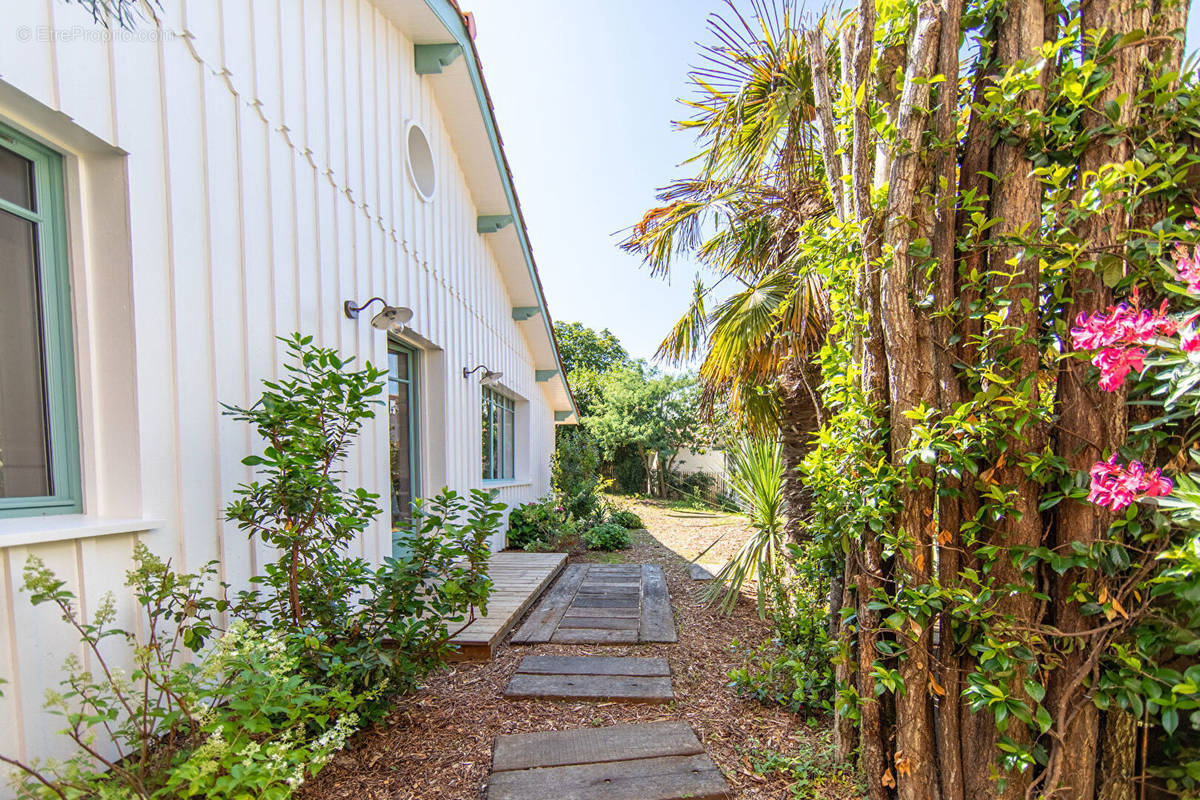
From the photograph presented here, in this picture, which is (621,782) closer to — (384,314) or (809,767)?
(809,767)

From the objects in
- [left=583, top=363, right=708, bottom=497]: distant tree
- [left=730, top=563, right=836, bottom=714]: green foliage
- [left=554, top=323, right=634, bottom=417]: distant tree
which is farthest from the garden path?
[left=554, top=323, right=634, bottom=417]: distant tree

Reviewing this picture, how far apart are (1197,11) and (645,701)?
3.55 meters

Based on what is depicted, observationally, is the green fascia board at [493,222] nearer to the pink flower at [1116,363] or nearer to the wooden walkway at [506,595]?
the wooden walkway at [506,595]

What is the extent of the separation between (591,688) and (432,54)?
5.32 meters

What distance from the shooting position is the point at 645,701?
2758 mm

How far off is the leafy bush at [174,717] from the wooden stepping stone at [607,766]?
2.61 ft

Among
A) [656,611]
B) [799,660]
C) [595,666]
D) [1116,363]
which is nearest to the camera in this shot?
[1116,363]

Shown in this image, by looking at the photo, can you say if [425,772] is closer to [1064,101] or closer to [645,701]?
[645,701]

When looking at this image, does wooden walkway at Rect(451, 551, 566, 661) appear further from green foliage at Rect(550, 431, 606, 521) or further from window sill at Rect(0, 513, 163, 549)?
green foliage at Rect(550, 431, 606, 521)

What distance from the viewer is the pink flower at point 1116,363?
1286mm

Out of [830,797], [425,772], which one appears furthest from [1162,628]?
[425,772]

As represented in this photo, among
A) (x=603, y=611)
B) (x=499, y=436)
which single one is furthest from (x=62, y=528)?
(x=499, y=436)

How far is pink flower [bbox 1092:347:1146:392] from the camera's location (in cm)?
129

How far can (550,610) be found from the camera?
4379mm
